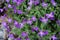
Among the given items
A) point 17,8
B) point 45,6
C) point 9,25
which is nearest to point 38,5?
point 45,6

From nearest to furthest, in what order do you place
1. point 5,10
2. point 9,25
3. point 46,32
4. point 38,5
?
point 46,32
point 38,5
point 9,25
point 5,10

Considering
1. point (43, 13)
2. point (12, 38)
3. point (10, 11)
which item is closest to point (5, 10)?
point (10, 11)

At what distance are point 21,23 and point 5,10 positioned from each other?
0.43m

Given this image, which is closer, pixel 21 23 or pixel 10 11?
pixel 21 23

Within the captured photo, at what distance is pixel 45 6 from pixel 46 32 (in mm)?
268

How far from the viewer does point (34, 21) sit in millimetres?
1909

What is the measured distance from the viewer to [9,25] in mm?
2111

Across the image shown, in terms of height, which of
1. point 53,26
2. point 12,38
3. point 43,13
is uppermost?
point 43,13

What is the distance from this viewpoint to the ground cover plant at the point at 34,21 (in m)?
1.87

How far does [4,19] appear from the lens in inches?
84.0

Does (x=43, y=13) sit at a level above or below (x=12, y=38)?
above

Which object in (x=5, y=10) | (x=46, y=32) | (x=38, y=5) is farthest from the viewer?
(x=5, y=10)

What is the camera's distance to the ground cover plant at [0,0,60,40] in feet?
6.15

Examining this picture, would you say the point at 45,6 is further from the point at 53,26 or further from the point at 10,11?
the point at 10,11
